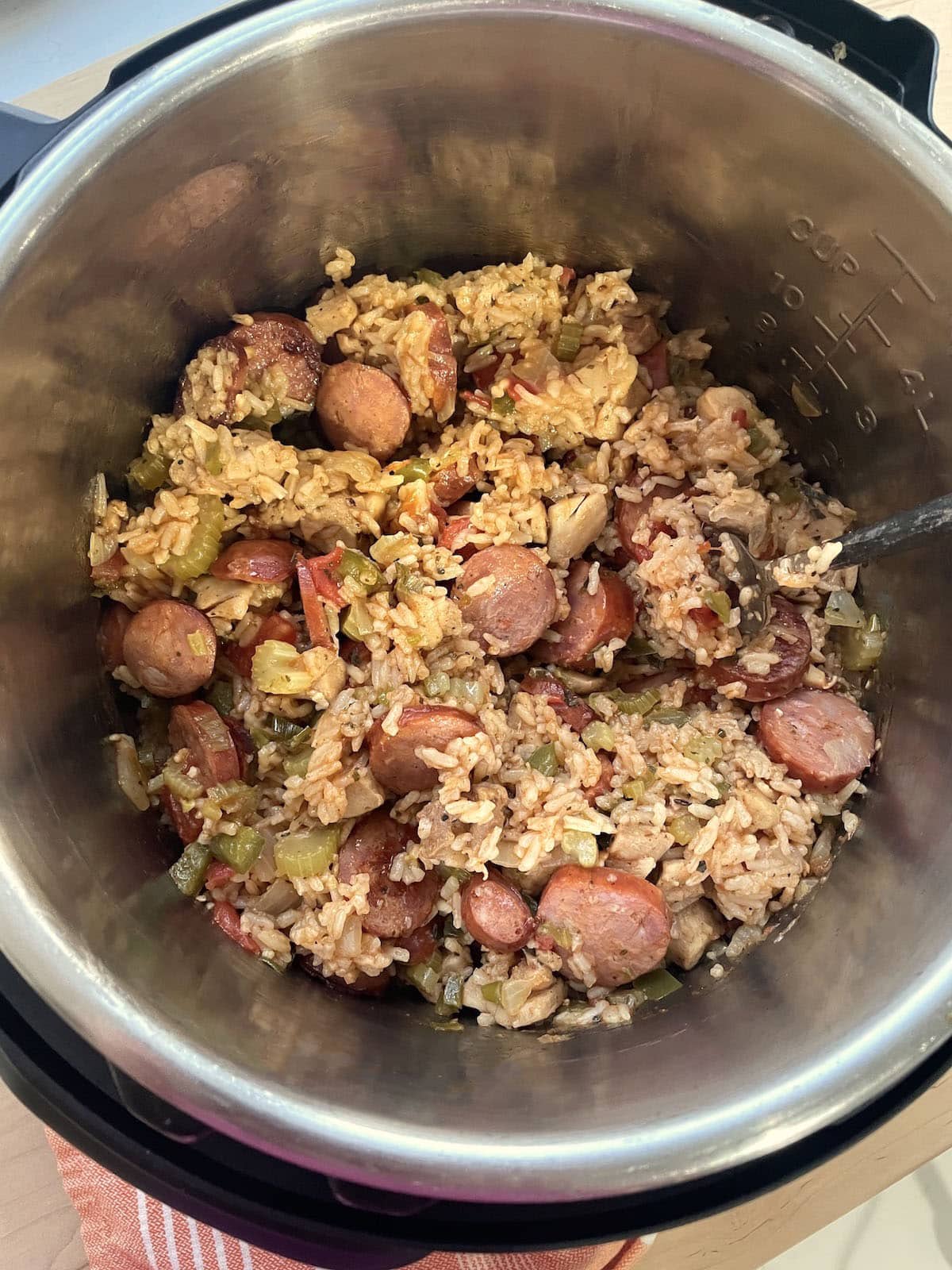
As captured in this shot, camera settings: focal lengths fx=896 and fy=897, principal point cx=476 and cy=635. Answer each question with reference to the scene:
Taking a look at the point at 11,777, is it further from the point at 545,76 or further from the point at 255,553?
the point at 545,76

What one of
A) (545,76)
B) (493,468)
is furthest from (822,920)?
(545,76)

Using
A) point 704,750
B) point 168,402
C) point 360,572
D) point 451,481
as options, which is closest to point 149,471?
point 168,402

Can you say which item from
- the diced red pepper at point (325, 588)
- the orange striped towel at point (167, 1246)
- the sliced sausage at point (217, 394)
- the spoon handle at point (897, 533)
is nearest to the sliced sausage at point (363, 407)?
the sliced sausage at point (217, 394)

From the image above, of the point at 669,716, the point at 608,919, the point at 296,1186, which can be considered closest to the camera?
the point at 296,1186

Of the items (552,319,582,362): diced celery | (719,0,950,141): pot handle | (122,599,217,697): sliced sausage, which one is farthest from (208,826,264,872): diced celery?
(719,0,950,141): pot handle

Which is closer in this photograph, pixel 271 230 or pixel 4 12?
pixel 271 230

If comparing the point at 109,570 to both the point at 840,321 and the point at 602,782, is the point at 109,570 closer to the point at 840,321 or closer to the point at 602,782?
the point at 602,782

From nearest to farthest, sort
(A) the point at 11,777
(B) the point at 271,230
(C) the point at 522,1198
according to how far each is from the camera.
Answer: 1. (C) the point at 522,1198
2. (A) the point at 11,777
3. (B) the point at 271,230
